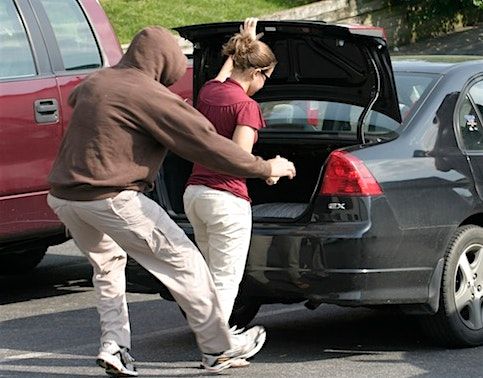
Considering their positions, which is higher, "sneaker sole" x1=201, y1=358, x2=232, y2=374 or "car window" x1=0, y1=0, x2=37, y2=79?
"car window" x1=0, y1=0, x2=37, y2=79

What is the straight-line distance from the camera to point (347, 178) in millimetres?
6695

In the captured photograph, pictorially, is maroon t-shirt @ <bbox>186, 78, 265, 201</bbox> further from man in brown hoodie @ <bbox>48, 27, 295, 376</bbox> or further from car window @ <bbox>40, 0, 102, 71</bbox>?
car window @ <bbox>40, 0, 102, 71</bbox>

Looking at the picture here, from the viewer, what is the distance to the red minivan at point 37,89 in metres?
8.36

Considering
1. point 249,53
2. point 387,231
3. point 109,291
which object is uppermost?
point 249,53

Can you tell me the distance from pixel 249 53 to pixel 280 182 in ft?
4.44

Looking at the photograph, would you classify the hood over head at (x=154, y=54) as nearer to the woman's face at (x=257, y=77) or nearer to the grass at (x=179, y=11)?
the woman's face at (x=257, y=77)

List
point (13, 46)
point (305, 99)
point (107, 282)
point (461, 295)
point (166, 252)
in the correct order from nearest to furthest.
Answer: point (166, 252) < point (107, 282) < point (461, 295) < point (305, 99) < point (13, 46)

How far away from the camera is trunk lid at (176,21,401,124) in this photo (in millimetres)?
7016

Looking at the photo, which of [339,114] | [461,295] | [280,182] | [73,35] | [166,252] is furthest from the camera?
[73,35]

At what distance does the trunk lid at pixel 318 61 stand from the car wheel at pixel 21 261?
274cm

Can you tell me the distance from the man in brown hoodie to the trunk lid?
2.73 feet

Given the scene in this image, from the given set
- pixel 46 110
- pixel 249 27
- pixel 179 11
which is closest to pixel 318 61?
pixel 249 27

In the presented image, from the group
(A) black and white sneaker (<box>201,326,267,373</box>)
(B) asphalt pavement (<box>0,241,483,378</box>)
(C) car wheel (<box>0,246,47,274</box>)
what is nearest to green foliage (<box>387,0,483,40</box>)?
(C) car wheel (<box>0,246,47,274</box>)

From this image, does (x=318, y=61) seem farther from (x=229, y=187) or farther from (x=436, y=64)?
(x=229, y=187)
